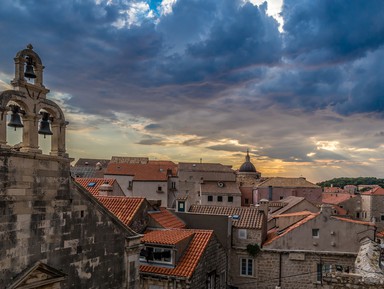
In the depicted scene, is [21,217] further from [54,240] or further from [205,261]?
[205,261]

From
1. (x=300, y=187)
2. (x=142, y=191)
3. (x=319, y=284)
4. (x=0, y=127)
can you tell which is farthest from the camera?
(x=300, y=187)

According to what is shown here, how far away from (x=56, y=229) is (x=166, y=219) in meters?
13.3

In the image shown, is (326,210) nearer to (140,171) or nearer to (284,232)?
(284,232)

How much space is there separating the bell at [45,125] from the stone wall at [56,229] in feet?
2.60

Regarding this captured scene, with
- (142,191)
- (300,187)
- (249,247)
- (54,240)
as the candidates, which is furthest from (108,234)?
(300,187)

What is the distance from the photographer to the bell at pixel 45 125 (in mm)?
9969

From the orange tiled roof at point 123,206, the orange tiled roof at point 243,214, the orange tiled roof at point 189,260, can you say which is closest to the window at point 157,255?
the orange tiled roof at point 189,260

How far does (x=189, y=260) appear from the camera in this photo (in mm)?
18172

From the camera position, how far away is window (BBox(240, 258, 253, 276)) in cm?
2505

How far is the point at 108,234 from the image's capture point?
1206 cm

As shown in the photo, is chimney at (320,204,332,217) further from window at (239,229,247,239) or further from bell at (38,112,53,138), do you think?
bell at (38,112,53,138)

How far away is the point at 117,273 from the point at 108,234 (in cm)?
158

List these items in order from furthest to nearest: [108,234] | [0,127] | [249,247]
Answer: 1. [249,247]
2. [108,234]
3. [0,127]

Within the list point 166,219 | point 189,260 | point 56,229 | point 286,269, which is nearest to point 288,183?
point 286,269
